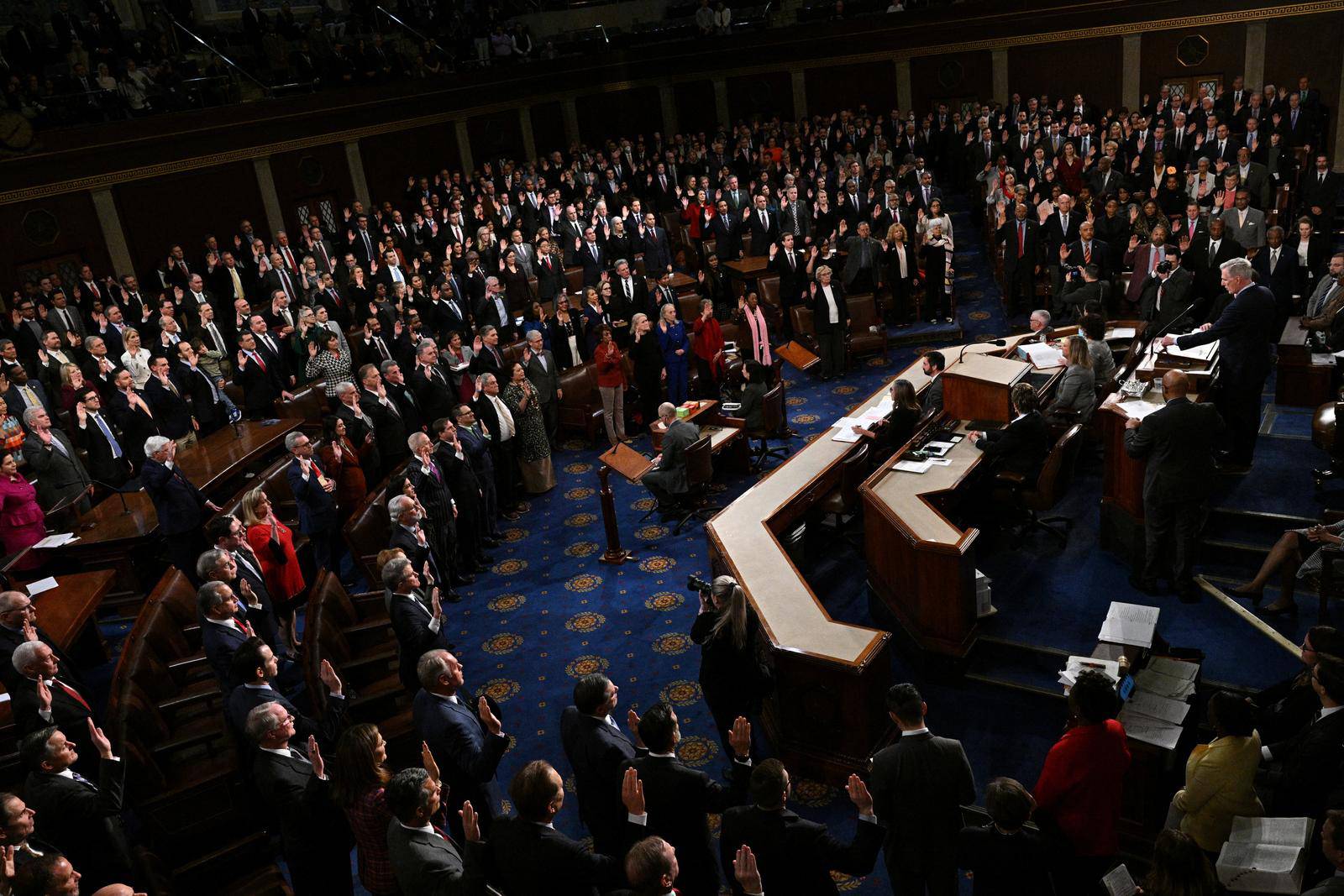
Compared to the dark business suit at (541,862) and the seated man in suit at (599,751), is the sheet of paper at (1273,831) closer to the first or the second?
the seated man in suit at (599,751)

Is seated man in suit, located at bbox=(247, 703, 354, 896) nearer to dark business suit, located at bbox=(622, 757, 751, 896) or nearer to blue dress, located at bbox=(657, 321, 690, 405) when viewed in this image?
dark business suit, located at bbox=(622, 757, 751, 896)

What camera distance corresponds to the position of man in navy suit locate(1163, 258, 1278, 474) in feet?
24.2

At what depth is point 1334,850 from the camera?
354 centimetres

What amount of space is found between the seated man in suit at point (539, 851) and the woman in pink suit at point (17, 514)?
6295 millimetres

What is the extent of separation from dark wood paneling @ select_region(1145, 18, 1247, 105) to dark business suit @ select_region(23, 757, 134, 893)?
23194 mm

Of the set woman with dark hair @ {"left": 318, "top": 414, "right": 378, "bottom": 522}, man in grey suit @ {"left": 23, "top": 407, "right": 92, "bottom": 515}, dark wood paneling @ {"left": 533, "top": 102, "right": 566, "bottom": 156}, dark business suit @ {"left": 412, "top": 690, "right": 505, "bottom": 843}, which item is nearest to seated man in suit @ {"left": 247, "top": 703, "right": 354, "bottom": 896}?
dark business suit @ {"left": 412, "top": 690, "right": 505, "bottom": 843}

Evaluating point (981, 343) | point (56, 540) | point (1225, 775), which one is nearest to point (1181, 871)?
point (1225, 775)

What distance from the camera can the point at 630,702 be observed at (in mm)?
6836

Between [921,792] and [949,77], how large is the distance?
22059 millimetres

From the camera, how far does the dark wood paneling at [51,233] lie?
49.5 feet

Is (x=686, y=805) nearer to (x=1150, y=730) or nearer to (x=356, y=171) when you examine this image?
(x=1150, y=730)

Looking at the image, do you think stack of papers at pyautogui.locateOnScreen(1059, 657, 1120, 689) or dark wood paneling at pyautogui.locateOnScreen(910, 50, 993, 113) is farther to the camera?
dark wood paneling at pyautogui.locateOnScreen(910, 50, 993, 113)

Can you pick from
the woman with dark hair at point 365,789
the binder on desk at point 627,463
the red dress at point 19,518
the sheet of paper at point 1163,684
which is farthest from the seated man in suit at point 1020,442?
the red dress at point 19,518

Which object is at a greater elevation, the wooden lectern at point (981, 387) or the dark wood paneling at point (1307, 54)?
the dark wood paneling at point (1307, 54)
